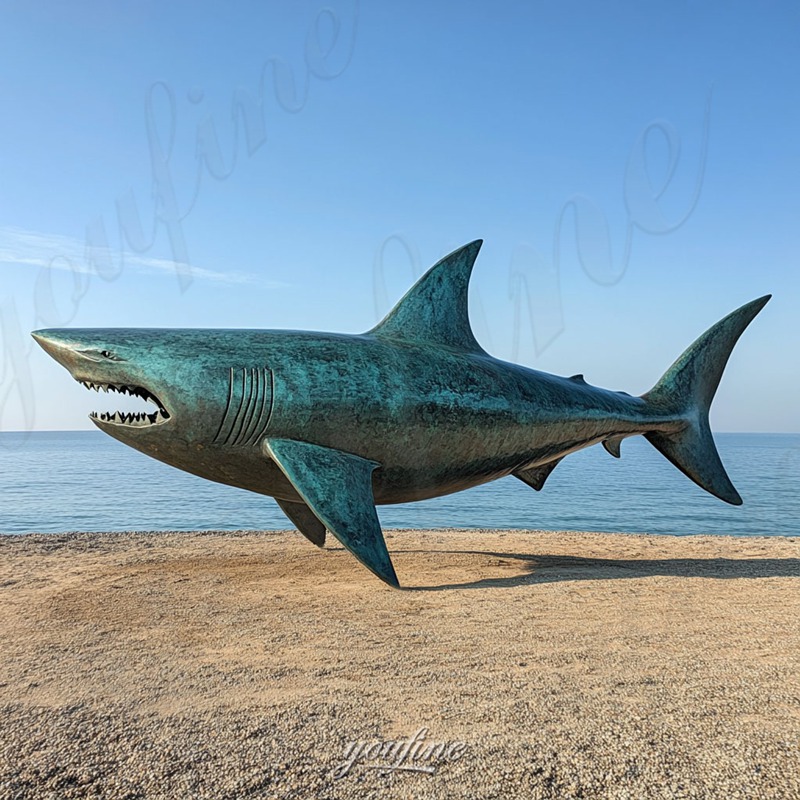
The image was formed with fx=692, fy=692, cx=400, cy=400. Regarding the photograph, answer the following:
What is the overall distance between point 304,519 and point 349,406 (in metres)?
3.12

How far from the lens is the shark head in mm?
6902

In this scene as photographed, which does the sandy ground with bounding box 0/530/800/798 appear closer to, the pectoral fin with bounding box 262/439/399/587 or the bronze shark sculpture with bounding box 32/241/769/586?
the pectoral fin with bounding box 262/439/399/587

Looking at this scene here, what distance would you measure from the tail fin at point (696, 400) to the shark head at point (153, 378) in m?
6.18

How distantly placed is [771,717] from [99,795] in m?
3.81

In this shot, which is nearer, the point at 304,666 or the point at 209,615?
the point at 304,666

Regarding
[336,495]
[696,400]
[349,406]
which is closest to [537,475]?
[696,400]

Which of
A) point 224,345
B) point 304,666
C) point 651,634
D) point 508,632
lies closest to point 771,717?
point 651,634

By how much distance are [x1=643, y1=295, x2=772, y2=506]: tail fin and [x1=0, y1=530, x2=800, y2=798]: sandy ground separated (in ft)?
4.78

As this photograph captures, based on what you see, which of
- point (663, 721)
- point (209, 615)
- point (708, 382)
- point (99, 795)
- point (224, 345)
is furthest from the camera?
point (708, 382)

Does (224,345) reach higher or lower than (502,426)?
higher

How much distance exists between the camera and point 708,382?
1009cm

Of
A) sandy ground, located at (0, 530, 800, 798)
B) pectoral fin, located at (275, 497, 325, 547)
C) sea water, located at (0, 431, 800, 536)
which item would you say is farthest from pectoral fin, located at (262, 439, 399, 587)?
sea water, located at (0, 431, 800, 536)

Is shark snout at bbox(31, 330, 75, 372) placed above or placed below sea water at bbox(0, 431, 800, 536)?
above

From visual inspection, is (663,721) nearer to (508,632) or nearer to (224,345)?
(508,632)
